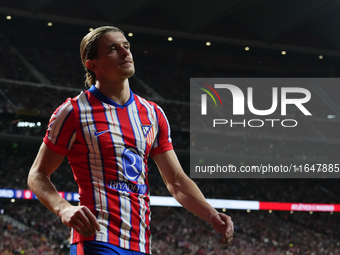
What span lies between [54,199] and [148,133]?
0.57m

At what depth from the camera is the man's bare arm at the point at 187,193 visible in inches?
73.9

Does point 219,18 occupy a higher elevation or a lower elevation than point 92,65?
higher

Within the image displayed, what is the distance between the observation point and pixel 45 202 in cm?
176

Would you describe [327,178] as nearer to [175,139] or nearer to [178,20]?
[175,139]

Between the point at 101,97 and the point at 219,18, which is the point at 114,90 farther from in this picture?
the point at 219,18

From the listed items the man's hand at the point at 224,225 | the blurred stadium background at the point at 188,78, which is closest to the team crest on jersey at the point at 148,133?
the man's hand at the point at 224,225

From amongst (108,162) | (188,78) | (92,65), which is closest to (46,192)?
(108,162)

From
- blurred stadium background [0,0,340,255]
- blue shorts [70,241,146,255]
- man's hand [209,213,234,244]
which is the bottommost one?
blue shorts [70,241,146,255]

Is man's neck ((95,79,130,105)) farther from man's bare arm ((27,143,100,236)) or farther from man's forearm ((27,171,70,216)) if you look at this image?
man's forearm ((27,171,70,216))

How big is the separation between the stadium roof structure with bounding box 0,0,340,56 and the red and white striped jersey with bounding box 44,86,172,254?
1950 cm

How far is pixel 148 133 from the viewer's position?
A: 81.6 inches

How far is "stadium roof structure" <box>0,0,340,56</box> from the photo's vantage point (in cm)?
2102

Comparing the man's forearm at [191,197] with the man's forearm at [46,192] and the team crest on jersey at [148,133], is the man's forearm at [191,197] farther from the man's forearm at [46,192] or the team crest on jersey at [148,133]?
the man's forearm at [46,192]

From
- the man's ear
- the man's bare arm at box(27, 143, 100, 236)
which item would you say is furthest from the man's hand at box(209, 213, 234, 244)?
the man's ear
